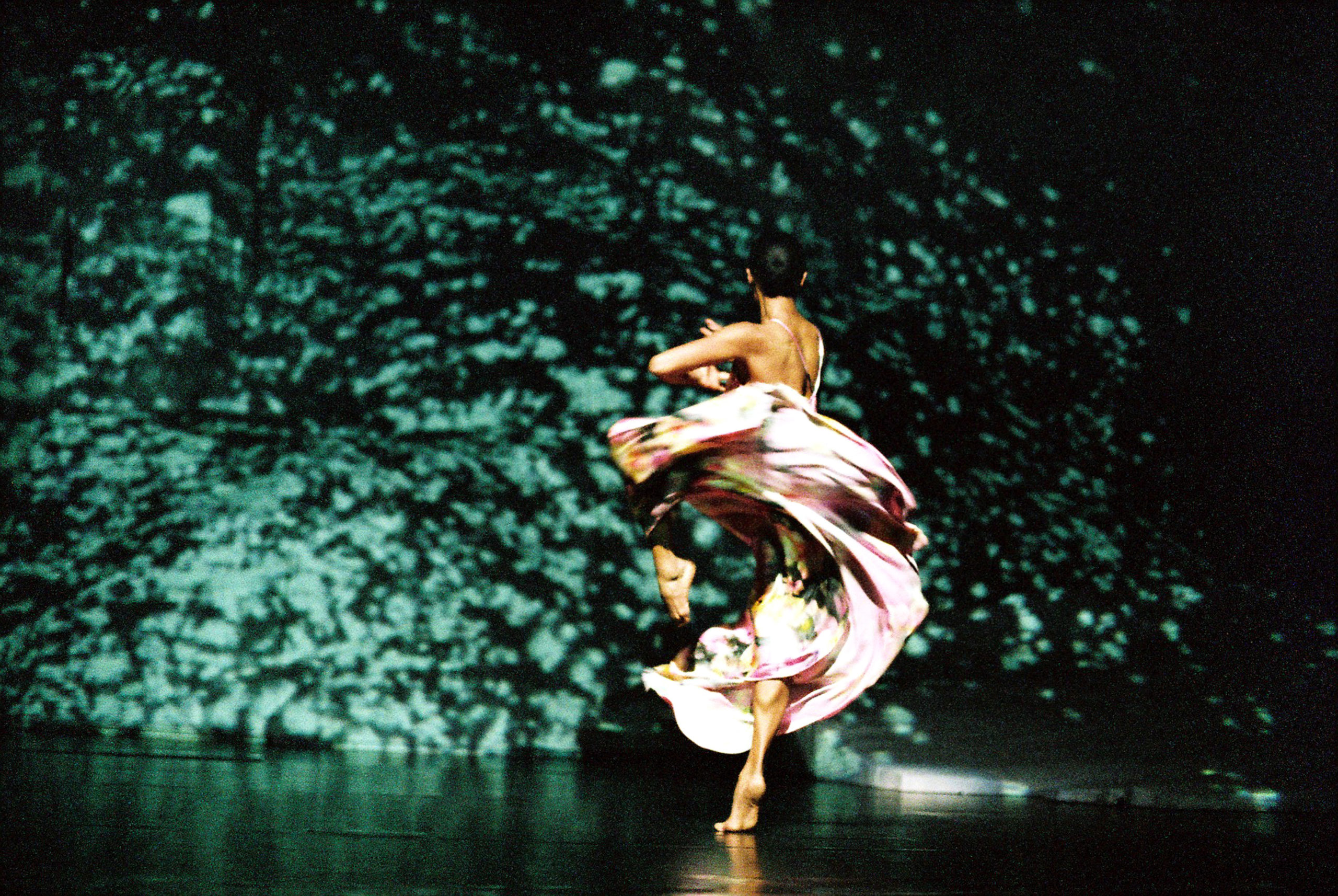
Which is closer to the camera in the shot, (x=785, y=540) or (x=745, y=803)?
(x=745, y=803)

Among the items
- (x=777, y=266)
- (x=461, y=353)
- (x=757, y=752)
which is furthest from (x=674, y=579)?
(x=461, y=353)

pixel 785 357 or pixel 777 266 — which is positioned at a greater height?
pixel 777 266

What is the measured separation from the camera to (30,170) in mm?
4309

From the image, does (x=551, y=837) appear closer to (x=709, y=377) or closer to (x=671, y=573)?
(x=671, y=573)

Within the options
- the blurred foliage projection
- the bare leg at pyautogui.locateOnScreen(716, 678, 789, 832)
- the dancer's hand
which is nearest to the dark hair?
the dancer's hand

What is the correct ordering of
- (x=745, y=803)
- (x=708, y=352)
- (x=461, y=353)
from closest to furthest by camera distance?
(x=745, y=803) → (x=708, y=352) → (x=461, y=353)

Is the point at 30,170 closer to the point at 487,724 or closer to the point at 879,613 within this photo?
the point at 487,724

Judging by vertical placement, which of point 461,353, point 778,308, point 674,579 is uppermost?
point 461,353

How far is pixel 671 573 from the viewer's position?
2.38 metres

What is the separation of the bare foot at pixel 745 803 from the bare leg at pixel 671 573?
0.33 meters

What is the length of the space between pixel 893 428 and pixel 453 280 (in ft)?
4.91

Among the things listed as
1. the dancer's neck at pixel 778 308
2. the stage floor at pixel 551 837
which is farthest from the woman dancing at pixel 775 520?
the stage floor at pixel 551 837

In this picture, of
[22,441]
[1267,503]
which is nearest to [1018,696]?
[1267,503]

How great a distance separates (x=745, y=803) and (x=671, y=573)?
1.38 ft
